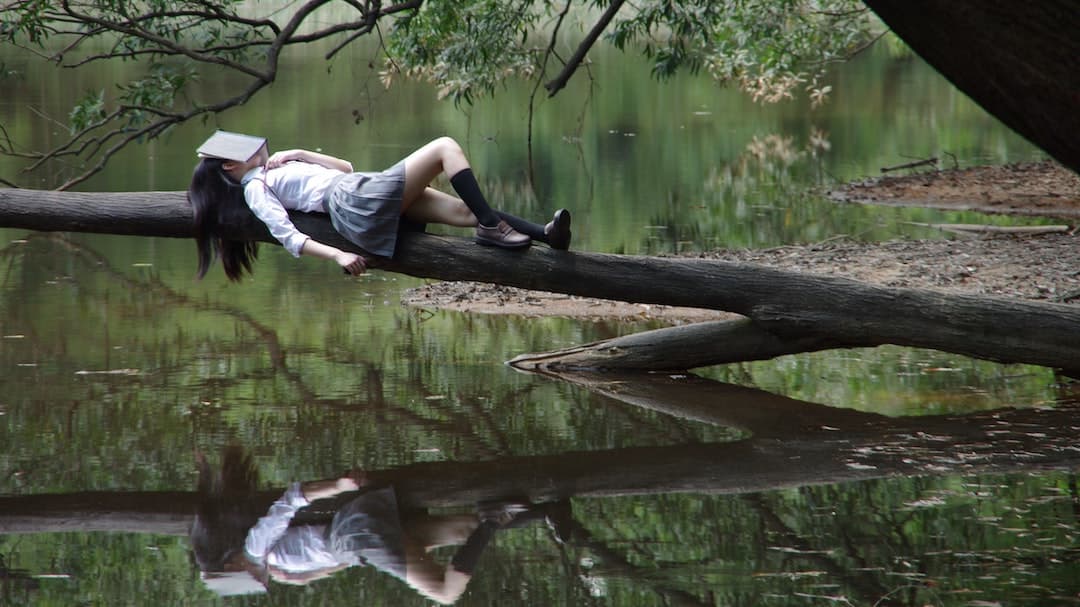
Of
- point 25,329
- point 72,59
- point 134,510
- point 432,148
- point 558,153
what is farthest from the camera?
point 72,59

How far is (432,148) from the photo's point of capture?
22.1ft

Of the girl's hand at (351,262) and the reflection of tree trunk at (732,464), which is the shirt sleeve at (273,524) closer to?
the reflection of tree trunk at (732,464)

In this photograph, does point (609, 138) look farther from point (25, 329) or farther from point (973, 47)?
point (973, 47)

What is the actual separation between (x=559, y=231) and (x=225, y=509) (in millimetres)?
2404

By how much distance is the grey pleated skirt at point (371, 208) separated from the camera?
22.1 ft

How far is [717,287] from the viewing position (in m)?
7.29

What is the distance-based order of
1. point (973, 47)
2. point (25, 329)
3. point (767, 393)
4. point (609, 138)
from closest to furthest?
point (973, 47), point (767, 393), point (25, 329), point (609, 138)

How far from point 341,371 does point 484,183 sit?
9.84 metres

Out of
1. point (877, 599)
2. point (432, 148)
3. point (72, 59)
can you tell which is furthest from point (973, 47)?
point (72, 59)

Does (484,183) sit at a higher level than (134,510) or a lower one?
higher

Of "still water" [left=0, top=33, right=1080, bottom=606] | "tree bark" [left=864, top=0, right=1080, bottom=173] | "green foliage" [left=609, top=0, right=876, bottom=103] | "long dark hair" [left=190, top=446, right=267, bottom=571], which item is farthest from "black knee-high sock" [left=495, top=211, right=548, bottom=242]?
"green foliage" [left=609, top=0, right=876, bottom=103]

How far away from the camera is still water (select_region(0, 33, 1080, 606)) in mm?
4789

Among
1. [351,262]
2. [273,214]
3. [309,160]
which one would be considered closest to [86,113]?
[309,160]

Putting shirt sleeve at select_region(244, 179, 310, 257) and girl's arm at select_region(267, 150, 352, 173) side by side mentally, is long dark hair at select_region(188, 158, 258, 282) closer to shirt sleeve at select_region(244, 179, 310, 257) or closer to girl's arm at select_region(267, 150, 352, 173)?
shirt sleeve at select_region(244, 179, 310, 257)
